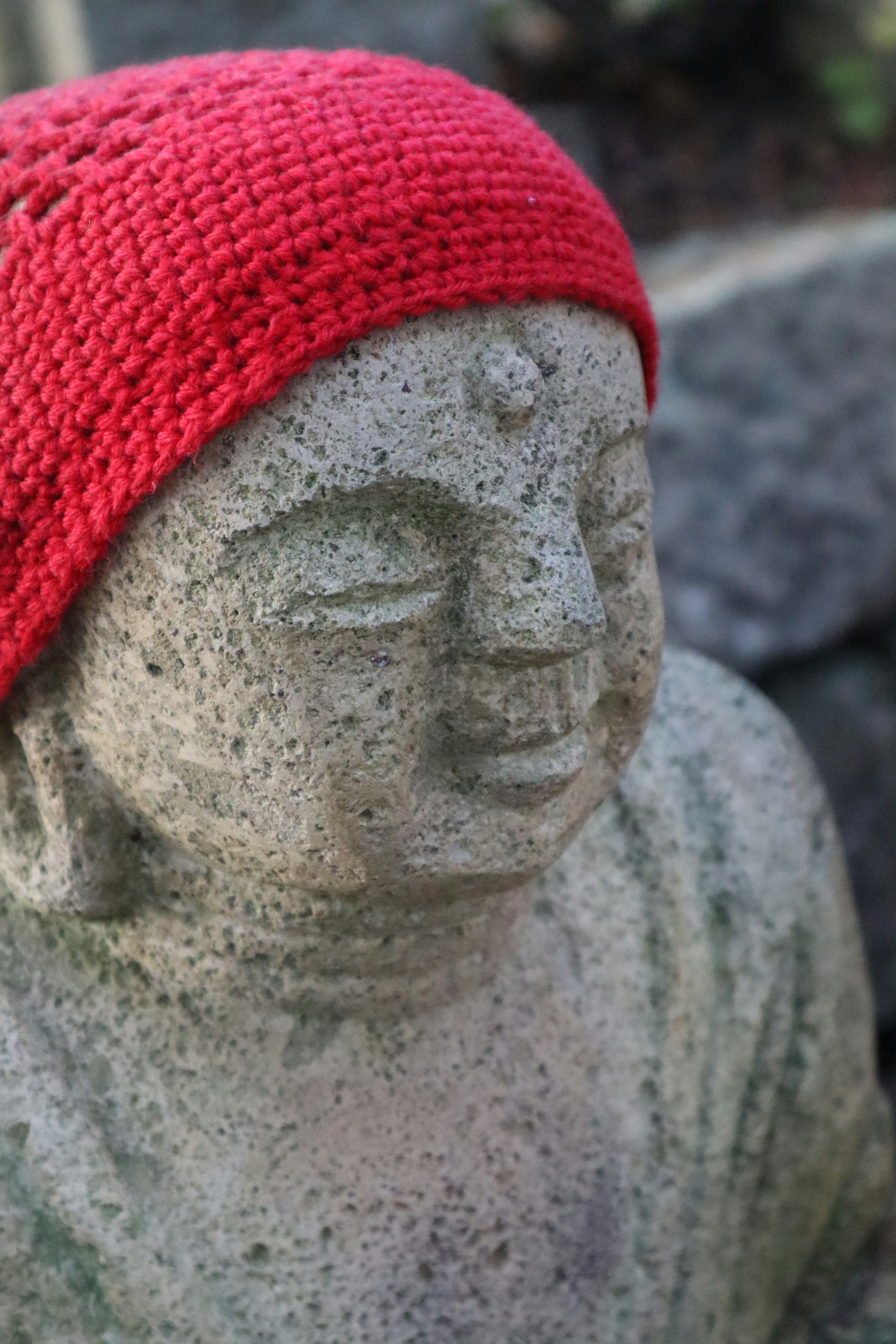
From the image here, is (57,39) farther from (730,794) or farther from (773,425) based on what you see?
(730,794)

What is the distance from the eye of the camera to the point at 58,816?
907 mm

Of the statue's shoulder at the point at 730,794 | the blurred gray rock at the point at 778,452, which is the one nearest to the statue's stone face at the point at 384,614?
the statue's shoulder at the point at 730,794

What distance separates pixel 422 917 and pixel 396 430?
324mm

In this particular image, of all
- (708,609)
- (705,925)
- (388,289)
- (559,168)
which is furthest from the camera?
(708,609)

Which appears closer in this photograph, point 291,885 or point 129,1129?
point 291,885

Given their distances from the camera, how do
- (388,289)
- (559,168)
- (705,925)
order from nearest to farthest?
(388,289)
(559,168)
(705,925)

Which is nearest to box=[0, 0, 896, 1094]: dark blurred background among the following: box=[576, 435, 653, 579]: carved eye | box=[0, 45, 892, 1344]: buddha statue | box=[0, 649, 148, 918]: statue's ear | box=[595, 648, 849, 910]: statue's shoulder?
box=[595, 648, 849, 910]: statue's shoulder

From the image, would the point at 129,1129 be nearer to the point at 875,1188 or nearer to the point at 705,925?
the point at 705,925

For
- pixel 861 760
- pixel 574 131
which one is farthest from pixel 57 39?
pixel 861 760

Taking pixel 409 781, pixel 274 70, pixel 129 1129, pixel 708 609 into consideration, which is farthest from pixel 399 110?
pixel 708 609

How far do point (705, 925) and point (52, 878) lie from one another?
0.57 meters

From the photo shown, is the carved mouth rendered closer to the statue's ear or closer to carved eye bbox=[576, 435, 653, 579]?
carved eye bbox=[576, 435, 653, 579]

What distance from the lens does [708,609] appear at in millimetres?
2172

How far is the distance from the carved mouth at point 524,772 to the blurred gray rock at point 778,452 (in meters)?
1.32
